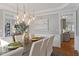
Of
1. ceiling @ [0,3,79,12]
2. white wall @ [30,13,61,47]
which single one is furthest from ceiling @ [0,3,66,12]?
white wall @ [30,13,61,47]

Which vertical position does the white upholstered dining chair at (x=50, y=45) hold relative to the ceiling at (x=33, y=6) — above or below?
below

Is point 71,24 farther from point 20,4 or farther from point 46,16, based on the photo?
point 20,4

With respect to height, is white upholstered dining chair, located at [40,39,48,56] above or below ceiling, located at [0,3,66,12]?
below

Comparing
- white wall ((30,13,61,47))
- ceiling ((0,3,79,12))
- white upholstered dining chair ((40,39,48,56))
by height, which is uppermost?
ceiling ((0,3,79,12))

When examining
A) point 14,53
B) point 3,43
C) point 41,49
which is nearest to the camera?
point 14,53

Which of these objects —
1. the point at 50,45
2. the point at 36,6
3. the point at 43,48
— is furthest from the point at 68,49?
the point at 36,6

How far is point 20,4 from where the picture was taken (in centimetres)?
200

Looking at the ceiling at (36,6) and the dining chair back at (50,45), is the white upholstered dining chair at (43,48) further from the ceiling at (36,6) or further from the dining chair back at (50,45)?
the ceiling at (36,6)

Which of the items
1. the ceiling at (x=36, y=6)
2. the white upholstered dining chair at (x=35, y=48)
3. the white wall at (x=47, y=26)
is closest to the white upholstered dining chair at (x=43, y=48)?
the white upholstered dining chair at (x=35, y=48)

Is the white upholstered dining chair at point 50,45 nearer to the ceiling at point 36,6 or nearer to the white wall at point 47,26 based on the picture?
the white wall at point 47,26

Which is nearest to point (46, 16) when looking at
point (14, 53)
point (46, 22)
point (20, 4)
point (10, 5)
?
point (46, 22)


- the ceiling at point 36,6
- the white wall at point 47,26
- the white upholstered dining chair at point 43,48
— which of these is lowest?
the white upholstered dining chair at point 43,48

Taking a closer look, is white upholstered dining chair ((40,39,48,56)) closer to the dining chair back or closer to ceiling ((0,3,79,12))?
the dining chair back

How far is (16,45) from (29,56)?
1.10 ft
